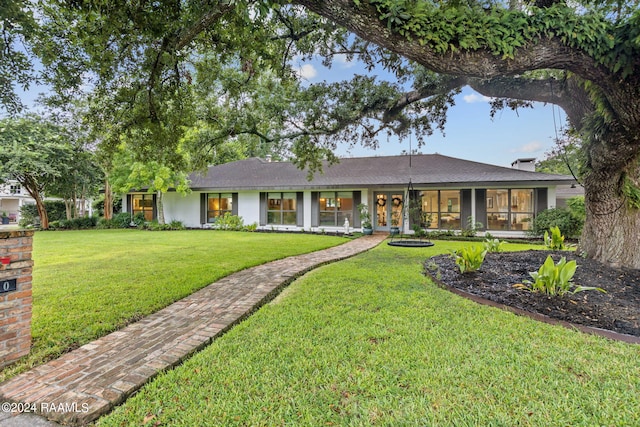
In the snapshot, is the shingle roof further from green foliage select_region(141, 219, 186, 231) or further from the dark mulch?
the dark mulch

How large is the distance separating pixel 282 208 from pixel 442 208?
28.4 ft

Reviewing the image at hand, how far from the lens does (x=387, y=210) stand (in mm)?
15766

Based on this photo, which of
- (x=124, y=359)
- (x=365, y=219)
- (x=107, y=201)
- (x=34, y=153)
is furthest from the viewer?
(x=107, y=201)

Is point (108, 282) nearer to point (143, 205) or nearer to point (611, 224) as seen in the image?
point (611, 224)

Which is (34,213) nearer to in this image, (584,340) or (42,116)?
(42,116)

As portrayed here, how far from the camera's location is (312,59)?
8430 mm

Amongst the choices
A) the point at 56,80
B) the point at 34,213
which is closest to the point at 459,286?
the point at 56,80

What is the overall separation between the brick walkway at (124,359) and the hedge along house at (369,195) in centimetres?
949

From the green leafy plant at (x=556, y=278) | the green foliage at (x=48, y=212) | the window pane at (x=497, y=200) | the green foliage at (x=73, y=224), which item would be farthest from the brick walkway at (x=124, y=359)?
the green foliage at (x=48, y=212)

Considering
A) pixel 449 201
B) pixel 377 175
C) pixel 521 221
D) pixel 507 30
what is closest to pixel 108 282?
pixel 507 30

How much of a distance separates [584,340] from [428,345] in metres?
1.70

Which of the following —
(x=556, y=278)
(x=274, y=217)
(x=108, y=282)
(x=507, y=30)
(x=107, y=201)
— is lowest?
(x=108, y=282)

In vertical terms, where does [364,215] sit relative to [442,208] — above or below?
below

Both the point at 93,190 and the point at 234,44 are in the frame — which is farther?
the point at 93,190
